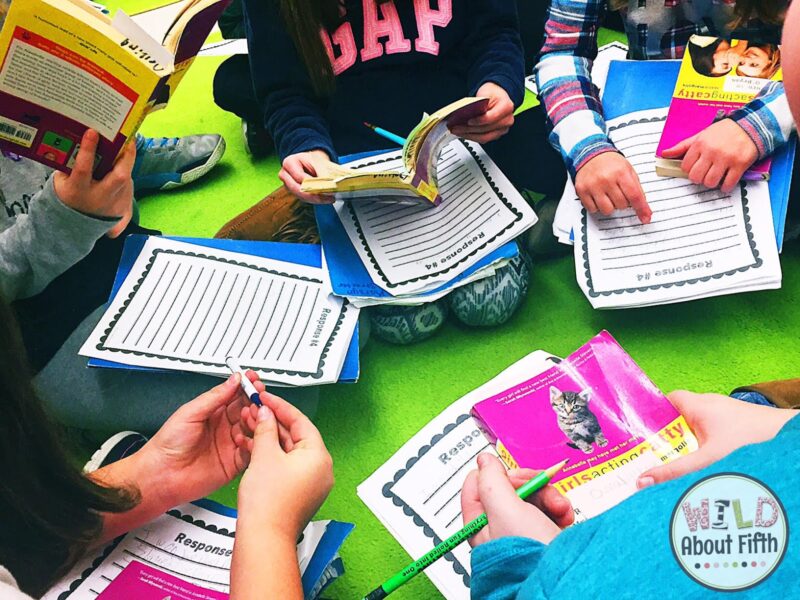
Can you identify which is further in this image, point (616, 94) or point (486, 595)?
point (616, 94)

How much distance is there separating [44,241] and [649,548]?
665 mm

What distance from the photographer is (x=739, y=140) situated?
0.86m

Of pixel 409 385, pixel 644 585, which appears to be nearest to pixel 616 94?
pixel 409 385

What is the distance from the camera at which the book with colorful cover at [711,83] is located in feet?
2.99

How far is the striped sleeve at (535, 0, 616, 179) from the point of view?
3.08 feet

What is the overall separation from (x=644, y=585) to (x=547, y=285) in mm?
690

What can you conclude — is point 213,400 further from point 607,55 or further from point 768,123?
point 607,55

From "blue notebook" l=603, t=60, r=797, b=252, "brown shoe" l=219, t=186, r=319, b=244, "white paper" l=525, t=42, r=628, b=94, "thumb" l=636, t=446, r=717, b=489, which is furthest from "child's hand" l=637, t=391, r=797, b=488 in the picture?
"white paper" l=525, t=42, r=628, b=94

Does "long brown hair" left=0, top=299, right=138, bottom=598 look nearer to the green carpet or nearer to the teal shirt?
the green carpet

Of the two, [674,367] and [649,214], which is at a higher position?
[649,214]

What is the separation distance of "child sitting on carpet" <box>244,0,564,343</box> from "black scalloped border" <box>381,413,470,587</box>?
0.19m

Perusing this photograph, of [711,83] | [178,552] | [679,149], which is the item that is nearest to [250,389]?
[178,552]

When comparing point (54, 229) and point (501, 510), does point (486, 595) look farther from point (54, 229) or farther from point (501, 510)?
point (54, 229)

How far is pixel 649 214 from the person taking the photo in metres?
0.89
